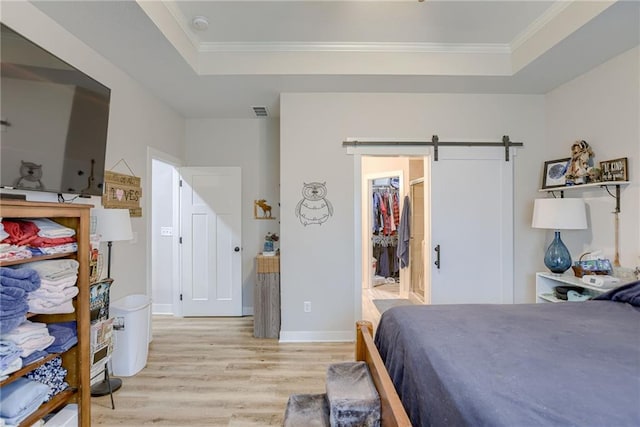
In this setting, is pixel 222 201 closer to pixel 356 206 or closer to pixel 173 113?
pixel 173 113

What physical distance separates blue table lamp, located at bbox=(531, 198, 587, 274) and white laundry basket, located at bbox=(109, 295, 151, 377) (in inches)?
142

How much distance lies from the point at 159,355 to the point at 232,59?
2.88 m

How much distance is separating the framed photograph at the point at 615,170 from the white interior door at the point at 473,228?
0.79m

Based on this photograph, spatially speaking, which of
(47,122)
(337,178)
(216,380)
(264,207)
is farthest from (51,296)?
(264,207)

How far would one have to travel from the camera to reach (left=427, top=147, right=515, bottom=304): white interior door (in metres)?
3.18

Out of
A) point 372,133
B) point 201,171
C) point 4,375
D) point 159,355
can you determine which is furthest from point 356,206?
point 4,375

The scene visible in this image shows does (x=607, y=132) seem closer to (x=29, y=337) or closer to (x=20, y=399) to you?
(x=29, y=337)

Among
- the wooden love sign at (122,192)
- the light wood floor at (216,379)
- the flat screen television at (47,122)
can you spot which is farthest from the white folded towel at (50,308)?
the wooden love sign at (122,192)

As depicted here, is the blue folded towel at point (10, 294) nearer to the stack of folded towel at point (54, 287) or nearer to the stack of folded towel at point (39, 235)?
the stack of folded towel at point (54, 287)

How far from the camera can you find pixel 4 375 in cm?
125

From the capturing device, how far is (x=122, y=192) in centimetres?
270

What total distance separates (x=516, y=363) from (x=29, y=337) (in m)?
2.07

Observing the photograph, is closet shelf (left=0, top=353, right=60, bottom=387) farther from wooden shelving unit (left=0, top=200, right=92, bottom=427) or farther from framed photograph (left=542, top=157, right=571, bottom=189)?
framed photograph (left=542, top=157, right=571, bottom=189)

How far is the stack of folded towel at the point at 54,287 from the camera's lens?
144 cm
